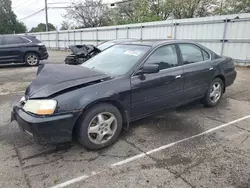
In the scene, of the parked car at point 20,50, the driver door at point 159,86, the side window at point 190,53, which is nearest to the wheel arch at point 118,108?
the driver door at point 159,86

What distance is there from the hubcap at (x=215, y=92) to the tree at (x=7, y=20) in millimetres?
52025

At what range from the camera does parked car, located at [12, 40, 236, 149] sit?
9.37ft

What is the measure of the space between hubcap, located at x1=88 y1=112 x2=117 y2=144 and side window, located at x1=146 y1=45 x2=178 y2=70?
1111 mm

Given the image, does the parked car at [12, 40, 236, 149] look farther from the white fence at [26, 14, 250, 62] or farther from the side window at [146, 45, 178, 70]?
the white fence at [26, 14, 250, 62]

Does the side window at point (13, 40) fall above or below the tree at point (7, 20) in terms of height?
below

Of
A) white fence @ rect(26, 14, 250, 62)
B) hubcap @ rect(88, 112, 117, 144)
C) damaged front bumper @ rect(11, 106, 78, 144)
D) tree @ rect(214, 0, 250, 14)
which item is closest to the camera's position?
damaged front bumper @ rect(11, 106, 78, 144)

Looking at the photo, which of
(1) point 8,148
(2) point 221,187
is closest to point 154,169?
(2) point 221,187

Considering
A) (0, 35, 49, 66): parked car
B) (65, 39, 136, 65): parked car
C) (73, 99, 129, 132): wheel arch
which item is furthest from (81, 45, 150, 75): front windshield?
(0, 35, 49, 66): parked car

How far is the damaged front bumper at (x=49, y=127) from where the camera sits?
9.05 feet

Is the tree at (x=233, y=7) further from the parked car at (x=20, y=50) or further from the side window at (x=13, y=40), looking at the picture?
the side window at (x=13, y=40)

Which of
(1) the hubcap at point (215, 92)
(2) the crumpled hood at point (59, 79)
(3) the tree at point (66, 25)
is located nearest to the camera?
(2) the crumpled hood at point (59, 79)

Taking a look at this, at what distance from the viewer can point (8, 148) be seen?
330 cm

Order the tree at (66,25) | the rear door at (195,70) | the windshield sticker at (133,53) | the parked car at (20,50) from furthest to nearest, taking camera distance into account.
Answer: the tree at (66,25) → the parked car at (20,50) → the rear door at (195,70) → the windshield sticker at (133,53)

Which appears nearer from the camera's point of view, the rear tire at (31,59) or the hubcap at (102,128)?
the hubcap at (102,128)
